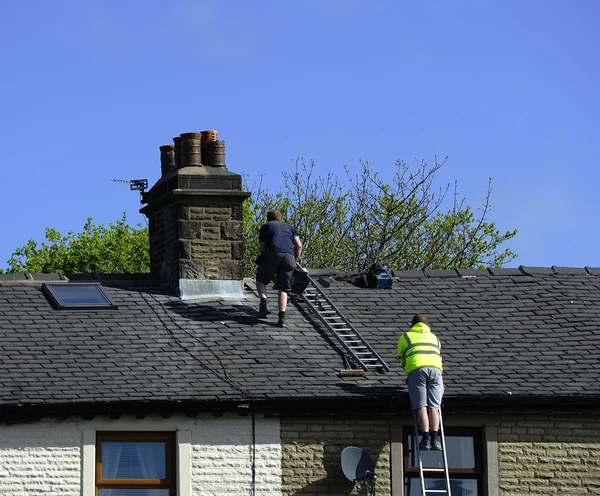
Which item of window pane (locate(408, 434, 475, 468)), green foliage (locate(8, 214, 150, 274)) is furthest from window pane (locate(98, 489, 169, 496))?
green foliage (locate(8, 214, 150, 274))

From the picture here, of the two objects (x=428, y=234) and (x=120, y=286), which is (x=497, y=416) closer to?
(x=120, y=286)

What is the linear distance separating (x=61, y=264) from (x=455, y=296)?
24.5 m

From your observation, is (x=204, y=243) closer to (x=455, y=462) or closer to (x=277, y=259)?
(x=277, y=259)

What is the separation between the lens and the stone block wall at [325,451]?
17.7 meters

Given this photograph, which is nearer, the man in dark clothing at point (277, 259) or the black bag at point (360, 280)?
the man in dark clothing at point (277, 259)

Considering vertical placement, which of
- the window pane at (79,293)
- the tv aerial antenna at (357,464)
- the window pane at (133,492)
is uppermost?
the window pane at (79,293)

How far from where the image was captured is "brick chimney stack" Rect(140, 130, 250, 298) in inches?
826

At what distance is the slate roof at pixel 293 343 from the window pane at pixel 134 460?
27.9 inches

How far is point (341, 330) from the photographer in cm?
1958

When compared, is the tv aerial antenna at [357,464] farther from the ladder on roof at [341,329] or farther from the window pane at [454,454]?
the ladder on roof at [341,329]

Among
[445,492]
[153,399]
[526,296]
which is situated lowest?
[445,492]

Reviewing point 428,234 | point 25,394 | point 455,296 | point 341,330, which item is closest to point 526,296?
point 455,296

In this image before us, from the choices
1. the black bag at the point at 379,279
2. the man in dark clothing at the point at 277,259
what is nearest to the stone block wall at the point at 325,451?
the man in dark clothing at the point at 277,259

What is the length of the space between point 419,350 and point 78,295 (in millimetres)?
5251
